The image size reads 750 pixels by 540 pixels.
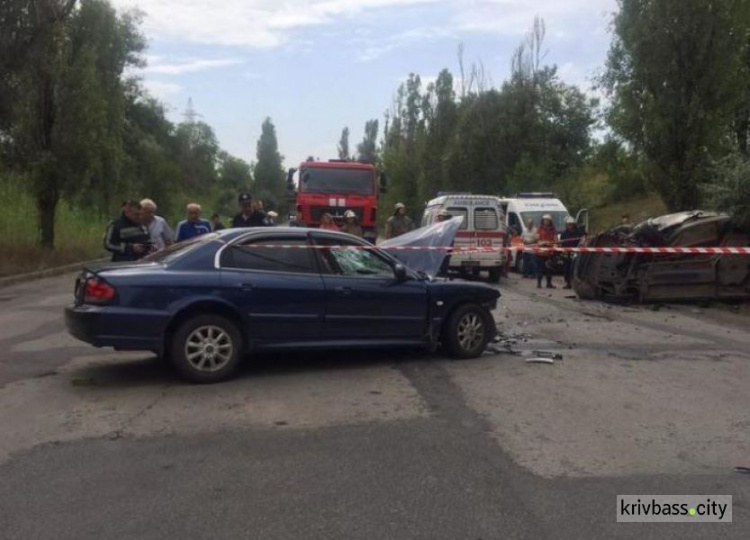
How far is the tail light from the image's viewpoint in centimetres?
758

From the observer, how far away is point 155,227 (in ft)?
36.1

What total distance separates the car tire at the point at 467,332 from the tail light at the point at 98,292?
350cm

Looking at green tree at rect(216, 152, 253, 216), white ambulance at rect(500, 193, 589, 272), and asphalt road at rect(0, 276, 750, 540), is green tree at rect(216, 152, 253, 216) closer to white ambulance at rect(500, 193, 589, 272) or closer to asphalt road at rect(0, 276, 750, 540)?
white ambulance at rect(500, 193, 589, 272)

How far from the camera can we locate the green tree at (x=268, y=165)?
364ft

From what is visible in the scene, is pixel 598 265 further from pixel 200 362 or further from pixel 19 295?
pixel 19 295

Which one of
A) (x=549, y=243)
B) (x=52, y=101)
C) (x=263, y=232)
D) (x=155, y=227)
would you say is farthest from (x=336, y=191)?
(x=263, y=232)

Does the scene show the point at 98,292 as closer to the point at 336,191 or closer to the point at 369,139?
the point at 336,191

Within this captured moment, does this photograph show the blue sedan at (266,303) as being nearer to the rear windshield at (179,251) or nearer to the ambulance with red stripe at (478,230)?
the rear windshield at (179,251)

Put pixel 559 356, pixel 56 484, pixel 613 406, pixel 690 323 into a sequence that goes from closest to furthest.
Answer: pixel 56 484
pixel 613 406
pixel 559 356
pixel 690 323

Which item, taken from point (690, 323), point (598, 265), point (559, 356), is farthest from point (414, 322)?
point (598, 265)

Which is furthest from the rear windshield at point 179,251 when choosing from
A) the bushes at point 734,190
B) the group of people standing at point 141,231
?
the bushes at point 734,190

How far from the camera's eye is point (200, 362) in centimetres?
777

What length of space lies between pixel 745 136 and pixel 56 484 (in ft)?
74.5

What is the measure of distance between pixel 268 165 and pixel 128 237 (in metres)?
104
